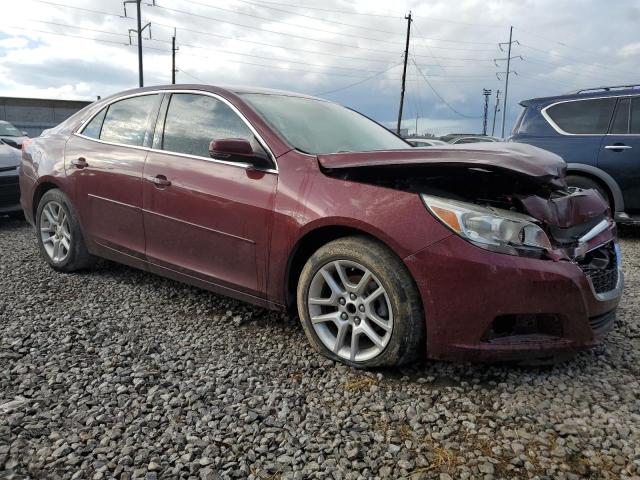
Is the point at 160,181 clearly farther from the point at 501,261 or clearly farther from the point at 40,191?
the point at 501,261

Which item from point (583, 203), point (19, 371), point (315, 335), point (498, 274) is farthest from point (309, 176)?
point (19, 371)

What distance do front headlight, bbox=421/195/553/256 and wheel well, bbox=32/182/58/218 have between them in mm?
3532

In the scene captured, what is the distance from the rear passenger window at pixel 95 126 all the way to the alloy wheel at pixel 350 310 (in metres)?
2.52

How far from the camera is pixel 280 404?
2.46 m

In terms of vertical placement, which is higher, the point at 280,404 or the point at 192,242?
the point at 192,242

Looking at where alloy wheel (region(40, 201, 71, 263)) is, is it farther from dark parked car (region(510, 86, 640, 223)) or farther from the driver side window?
dark parked car (region(510, 86, 640, 223))

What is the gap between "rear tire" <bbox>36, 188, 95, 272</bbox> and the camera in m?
4.29

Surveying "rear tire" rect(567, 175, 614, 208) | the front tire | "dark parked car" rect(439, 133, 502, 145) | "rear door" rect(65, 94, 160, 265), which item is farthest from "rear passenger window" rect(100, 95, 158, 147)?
"rear tire" rect(567, 175, 614, 208)

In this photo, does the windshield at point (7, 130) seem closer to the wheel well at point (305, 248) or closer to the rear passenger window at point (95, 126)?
the rear passenger window at point (95, 126)

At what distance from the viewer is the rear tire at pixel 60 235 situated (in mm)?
4293

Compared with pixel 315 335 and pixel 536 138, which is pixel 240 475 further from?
pixel 536 138

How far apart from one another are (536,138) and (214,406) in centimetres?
576

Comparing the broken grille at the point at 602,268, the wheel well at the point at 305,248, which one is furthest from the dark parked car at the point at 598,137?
the wheel well at the point at 305,248

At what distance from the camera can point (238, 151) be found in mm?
3010
